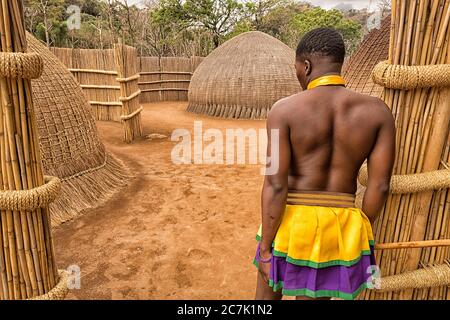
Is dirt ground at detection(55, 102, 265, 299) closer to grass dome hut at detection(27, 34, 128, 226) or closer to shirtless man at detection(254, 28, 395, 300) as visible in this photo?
grass dome hut at detection(27, 34, 128, 226)

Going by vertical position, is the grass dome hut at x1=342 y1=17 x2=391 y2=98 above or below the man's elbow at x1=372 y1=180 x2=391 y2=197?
above

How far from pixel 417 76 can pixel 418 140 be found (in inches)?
16.3

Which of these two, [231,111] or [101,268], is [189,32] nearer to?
[231,111]

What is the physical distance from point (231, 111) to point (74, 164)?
764 centimetres

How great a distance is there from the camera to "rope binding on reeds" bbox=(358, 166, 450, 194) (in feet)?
6.68

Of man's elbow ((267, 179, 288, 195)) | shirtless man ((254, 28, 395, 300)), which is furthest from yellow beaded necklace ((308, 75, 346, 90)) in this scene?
man's elbow ((267, 179, 288, 195))

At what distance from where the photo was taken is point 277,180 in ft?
5.74

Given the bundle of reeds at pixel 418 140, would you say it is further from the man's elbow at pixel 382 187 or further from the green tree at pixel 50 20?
the green tree at pixel 50 20

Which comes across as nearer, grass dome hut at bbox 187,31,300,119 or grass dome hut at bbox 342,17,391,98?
grass dome hut at bbox 342,17,391,98

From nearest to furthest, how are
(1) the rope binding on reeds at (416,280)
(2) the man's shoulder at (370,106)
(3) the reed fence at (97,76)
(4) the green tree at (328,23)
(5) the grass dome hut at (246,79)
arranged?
(2) the man's shoulder at (370,106) < (1) the rope binding on reeds at (416,280) < (3) the reed fence at (97,76) < (5) the grass dome hut at (246,79) < (4) the green tree at (328,23)

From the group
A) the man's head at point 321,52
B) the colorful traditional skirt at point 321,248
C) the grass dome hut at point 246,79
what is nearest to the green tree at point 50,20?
the grass dome hut at point 246,79

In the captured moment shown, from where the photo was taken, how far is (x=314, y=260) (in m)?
1.76

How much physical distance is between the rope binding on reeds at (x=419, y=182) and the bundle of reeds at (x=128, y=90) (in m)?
6.89

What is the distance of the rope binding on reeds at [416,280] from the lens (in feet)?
7.41
